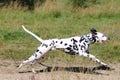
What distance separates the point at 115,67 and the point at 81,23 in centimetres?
593

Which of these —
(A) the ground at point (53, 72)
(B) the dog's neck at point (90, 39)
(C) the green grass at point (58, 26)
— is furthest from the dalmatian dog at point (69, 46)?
(C) the green grass at point (58, 26)

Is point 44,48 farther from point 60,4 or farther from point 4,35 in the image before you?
point 60,4

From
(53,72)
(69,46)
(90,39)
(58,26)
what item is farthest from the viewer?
(58,26)

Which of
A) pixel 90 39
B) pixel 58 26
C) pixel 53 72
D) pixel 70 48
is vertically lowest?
pixel 53 72

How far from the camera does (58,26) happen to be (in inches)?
560

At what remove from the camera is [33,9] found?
56.5 feet

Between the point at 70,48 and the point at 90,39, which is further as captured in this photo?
the point at 90,39

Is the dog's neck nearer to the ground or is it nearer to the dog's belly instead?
the dog's belly

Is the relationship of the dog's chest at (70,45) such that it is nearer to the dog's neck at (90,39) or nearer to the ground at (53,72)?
the dog's neck at (90,39)

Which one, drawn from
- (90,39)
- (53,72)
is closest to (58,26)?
(90,39)

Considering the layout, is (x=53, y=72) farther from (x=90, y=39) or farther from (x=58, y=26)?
(x=58, y=26)

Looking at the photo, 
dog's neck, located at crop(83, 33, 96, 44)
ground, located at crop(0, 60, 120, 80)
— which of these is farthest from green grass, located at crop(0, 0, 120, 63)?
dog's neck, located at crop(83, 33, 96, 44)

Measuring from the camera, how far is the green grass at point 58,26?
33.8ft

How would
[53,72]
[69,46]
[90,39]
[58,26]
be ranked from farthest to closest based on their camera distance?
[58,26] → [90,39] → [69,46] → [53,72]
